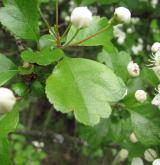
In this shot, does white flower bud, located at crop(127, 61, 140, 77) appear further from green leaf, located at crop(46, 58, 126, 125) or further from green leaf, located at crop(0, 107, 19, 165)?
green leaf, located at crop(0, 107, 19, 165)

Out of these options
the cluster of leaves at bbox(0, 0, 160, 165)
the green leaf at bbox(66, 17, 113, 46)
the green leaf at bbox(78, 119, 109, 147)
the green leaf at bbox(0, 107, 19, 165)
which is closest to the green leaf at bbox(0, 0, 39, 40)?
the cluster of leaves at bbox(0, 0, 160, 165)

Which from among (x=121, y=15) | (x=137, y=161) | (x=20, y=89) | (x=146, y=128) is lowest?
(x=137, y=161)

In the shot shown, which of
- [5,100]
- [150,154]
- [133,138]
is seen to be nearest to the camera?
[5,100]

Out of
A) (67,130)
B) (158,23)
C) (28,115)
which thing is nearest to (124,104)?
(158,23)

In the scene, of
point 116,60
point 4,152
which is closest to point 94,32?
point 116,60

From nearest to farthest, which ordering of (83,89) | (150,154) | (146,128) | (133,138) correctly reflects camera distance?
(83,89), (146,128), (150,154), (133,138)

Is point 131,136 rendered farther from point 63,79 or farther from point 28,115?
point 28,115

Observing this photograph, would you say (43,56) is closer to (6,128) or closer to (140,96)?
(6,128)
